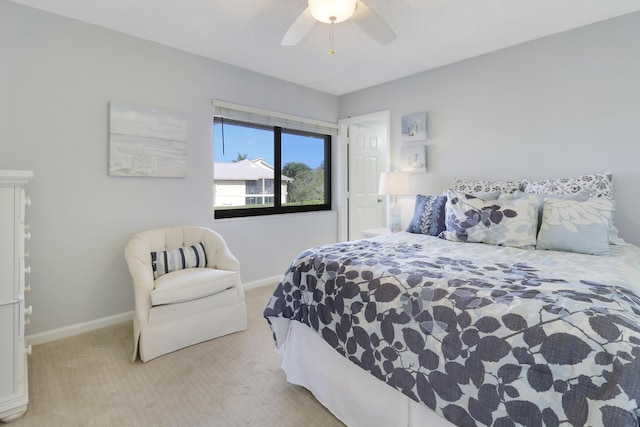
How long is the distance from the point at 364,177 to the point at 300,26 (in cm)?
290

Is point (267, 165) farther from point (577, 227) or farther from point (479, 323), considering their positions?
point (479, 323)

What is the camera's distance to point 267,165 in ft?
12.6

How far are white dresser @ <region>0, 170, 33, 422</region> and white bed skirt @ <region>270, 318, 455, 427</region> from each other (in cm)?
127

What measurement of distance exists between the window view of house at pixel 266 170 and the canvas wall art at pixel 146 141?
43cm

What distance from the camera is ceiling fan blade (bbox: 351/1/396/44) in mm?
1841

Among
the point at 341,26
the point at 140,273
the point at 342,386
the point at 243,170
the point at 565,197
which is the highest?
the point at 341,26

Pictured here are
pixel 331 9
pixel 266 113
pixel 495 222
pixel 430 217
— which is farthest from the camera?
pixel 266 113

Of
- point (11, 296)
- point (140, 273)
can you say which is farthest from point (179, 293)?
point (11, 296)

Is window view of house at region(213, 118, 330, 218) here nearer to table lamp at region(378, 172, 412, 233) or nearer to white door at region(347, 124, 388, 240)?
white door at region(347, 124, 388, 240)

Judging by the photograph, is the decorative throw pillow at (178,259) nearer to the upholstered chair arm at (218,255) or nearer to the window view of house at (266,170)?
the upholstered chair arm at (218,255)

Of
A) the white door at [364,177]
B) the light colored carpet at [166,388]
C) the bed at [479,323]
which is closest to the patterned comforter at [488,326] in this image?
the bed at [479,323]

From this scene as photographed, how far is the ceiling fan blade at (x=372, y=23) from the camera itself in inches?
72.5

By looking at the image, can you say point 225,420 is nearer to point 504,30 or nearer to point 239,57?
point 239,57

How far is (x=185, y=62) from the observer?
304 cm
